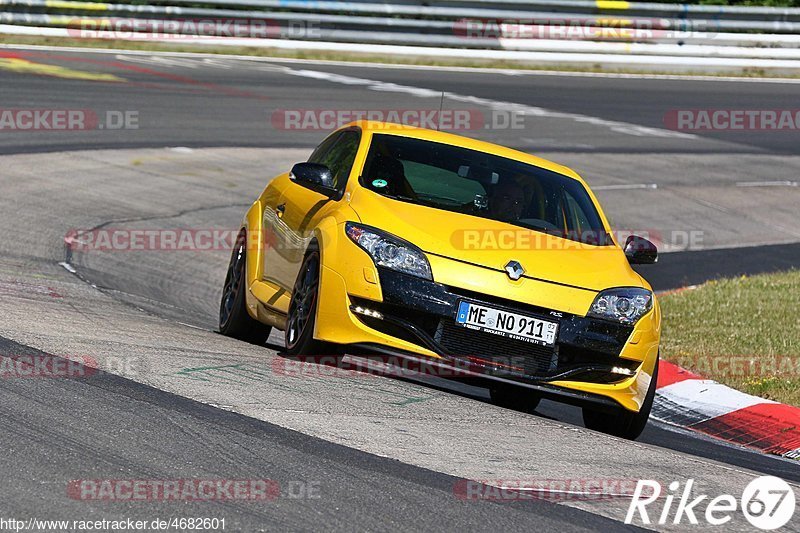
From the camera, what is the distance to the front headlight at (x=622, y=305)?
7.46 metres

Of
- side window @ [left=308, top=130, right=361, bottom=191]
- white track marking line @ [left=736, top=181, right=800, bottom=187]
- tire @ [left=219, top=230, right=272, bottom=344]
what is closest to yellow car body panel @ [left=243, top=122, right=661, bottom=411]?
side window @ [left=308, top=130, right=361, bottom=191]

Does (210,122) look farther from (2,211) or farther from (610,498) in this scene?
(610,498)

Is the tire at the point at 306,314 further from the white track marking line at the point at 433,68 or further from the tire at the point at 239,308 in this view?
the white track marking line at the point at 433,68

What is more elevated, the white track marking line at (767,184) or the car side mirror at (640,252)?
the car side mirror at (640,252)

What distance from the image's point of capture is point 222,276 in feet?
43.1

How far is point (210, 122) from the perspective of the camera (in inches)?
796

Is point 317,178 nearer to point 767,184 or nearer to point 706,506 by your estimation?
point 706,506

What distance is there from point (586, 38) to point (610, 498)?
25.6 m

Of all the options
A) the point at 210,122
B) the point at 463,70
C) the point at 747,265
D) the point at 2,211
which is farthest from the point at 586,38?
the point at 2,211

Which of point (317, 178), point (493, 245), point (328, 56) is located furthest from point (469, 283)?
point (328, 56)

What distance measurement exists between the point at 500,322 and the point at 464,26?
22636 millimetres

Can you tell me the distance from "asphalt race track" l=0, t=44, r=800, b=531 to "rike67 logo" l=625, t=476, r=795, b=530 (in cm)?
8

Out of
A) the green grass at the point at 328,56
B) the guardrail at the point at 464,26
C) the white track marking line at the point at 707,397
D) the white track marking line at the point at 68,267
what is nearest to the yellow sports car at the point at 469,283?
the white track marking line at the point at 707,397

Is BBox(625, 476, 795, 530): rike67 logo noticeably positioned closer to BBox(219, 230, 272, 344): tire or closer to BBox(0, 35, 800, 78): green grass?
BBox(219, 230, 272, 344): tire
